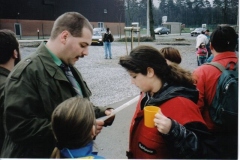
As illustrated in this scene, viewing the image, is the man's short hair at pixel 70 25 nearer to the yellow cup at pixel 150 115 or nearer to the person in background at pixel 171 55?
the yellow cup at pixel 150 115

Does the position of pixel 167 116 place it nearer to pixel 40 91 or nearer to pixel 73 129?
pixel 73 129

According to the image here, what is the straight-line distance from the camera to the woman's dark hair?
1.14 metres

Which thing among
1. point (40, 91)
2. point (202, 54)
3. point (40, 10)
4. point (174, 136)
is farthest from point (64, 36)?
point (202, 54)

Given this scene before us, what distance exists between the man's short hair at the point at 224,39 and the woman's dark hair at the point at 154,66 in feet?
1.70

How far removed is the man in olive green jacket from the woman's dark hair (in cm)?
31

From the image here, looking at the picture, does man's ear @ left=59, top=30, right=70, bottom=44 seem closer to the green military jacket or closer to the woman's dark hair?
the green military jacket

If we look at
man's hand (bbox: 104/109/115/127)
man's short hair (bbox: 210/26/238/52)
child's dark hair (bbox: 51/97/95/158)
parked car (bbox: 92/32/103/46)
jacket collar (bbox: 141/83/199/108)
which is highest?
parked car (bbox: 92/32/103/46)

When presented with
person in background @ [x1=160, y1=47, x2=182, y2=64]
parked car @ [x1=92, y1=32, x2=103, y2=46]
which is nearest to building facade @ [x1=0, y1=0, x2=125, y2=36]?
person in background @ [x1=160, y1=47, x2=182, y2=64]

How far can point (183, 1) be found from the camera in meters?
3.09

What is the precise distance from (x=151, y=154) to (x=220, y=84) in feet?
1.92

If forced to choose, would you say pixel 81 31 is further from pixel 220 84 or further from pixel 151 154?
pixel 220 84

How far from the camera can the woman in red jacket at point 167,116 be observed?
97 centimetres

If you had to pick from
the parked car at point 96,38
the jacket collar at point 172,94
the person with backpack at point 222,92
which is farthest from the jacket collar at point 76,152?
the parked car at point 96,38

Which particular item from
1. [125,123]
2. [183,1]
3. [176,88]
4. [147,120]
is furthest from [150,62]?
[183,1]
